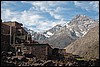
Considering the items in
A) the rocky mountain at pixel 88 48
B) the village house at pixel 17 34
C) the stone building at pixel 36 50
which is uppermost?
the village house at pixel 17 34

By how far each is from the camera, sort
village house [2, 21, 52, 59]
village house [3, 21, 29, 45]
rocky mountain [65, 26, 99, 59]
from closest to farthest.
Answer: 1. village house [2, 21, 52, 59]
2. village house [3, 21, 29, 45]
3. rocky mountain [65, 26, 99, 59]

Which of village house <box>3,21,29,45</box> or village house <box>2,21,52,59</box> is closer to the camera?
village house <box>2,21,52,59</box>

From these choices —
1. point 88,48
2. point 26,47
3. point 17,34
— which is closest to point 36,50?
point 26,47

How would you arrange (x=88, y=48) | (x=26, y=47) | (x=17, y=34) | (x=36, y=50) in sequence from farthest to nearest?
1. (x=88, y=48)
2. (x=17, y=34)
3. (x=26, y=47)
4. (x=36, y=50)

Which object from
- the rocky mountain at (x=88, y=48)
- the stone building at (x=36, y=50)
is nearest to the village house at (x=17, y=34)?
the stone building at (x=36, y=50)

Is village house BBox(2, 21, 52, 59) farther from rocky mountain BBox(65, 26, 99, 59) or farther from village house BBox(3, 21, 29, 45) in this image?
rocky mountain BBox(65, 26, 99, 59)

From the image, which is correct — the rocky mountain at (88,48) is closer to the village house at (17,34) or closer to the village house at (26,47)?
the village house at (17,34)

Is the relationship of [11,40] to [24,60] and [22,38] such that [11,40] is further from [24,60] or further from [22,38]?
[24,60]

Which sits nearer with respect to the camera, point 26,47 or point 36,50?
point 36,50

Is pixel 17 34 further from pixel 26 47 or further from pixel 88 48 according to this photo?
pixel 88 48

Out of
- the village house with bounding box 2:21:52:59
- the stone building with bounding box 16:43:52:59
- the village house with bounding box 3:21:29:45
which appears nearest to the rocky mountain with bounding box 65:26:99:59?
the village house with bounding box 3:21:29:45

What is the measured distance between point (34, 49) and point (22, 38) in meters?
5.81

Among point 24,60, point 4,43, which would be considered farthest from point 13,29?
point 24,60

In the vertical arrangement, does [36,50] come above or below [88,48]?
above
